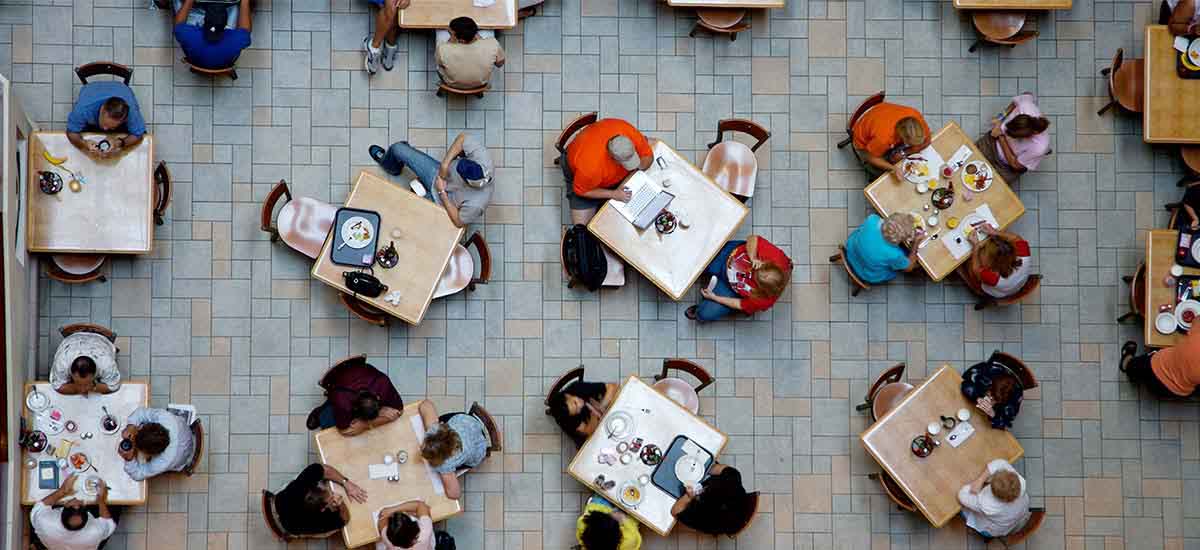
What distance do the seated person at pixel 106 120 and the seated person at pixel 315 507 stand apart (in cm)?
335

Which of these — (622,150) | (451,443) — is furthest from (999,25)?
(451,443)

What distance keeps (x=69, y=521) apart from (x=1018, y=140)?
370 inches

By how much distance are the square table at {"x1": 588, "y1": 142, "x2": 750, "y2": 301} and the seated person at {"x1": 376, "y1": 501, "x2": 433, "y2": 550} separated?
116 inches

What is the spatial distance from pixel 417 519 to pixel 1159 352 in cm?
723

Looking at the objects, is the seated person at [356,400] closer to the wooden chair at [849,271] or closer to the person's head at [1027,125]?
the wooden chair at [849,271]

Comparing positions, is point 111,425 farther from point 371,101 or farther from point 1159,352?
point 1159,352

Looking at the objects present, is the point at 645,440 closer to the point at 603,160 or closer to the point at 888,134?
the point at 603,160

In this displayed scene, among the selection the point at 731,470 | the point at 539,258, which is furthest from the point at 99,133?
the point at 731,470

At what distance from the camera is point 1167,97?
1123 centimetres

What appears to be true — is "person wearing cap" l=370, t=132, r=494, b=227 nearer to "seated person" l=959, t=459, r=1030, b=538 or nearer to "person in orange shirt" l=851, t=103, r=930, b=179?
"person in orange shirt" l=851, t=103, r=930, b=179

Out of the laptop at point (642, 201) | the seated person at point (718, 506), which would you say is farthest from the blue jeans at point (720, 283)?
the seated person at point (718, 506)

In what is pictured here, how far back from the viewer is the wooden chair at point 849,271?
11.1 metres

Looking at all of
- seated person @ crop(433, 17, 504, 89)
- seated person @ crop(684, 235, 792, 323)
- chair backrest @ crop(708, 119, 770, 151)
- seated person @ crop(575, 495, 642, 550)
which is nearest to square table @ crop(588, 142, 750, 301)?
seated person @ crop(684, 235, 792, 323)

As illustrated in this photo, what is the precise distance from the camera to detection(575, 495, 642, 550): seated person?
32.9 feet
